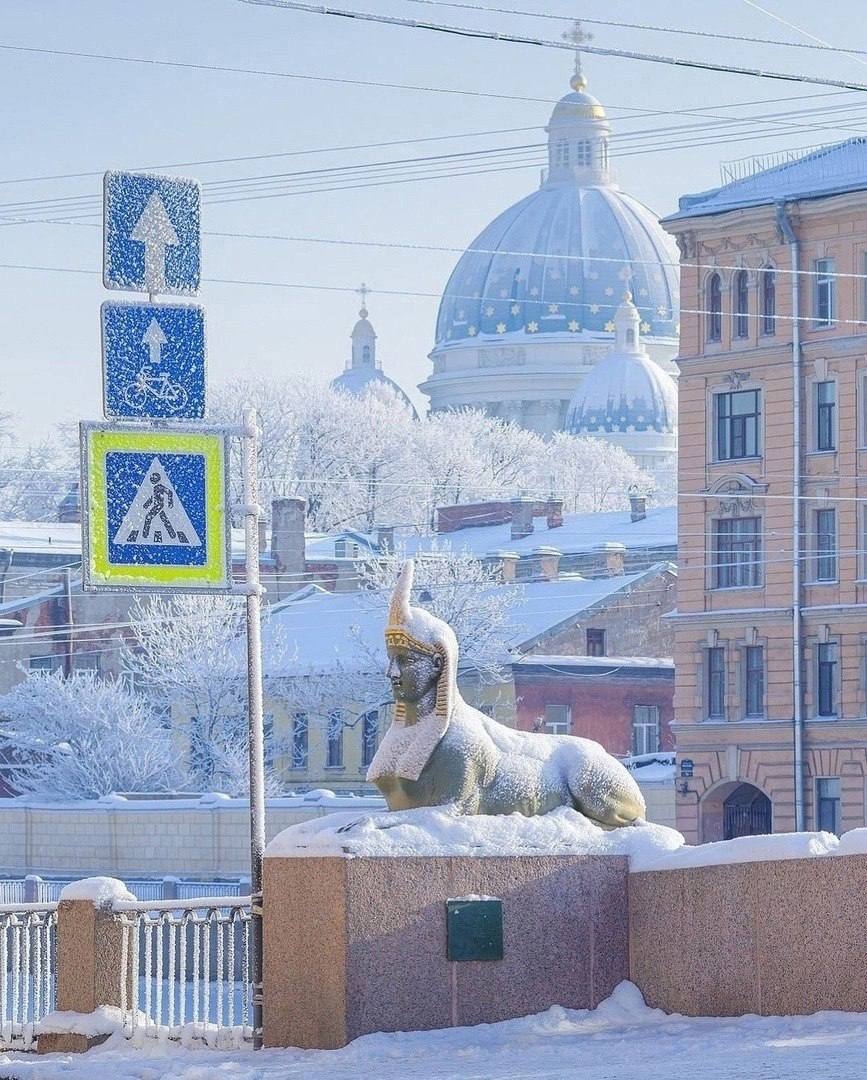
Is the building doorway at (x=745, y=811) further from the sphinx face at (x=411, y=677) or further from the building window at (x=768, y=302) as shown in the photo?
the sphinx face at (x=411, y=677)

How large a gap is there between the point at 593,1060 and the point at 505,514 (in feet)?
256

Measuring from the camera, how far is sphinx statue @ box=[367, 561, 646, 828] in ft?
51.9

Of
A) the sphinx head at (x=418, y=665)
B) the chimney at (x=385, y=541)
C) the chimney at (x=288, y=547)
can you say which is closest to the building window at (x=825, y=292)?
the chimney at (x=288, y=547)

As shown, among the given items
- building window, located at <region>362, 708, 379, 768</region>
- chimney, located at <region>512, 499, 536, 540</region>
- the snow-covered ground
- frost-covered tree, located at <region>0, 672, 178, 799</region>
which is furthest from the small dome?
the snow-covered ground

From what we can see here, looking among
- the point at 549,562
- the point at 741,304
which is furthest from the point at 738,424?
the point at 549,562

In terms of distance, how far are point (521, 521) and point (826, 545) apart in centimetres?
2836

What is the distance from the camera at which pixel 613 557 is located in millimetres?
77812

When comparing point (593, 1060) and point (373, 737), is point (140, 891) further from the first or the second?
point (593, 1060)

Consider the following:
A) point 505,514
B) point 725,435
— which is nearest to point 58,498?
point 505,514

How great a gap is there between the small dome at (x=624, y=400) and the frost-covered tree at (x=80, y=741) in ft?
339

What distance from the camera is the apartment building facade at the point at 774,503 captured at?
5819 cm

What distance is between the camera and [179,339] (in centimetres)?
1684

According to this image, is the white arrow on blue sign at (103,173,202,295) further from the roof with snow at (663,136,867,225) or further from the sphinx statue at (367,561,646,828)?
the roof with snow at (663,136,867,225)

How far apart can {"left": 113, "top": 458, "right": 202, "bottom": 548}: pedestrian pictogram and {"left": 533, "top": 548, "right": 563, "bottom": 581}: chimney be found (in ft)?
202
